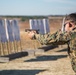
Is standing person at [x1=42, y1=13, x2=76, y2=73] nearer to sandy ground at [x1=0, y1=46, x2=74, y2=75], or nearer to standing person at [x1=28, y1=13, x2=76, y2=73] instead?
standing person at [x1=28, y1=13, x2=76, y2=73]

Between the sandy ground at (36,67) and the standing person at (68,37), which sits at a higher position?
the standing person at (68,37)

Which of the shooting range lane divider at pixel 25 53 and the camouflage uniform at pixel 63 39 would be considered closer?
the camouflage uniform at pixel 63 39

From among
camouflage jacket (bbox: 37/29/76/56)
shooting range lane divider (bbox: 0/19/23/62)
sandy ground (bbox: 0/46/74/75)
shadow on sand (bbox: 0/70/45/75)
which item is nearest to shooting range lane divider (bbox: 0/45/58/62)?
shooting range lane divider (bbox: 0/19/23/62)

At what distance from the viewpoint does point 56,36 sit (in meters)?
4.47

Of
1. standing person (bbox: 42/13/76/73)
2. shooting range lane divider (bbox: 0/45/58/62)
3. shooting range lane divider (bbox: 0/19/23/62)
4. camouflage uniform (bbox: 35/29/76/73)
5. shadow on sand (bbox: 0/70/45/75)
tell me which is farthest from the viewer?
shooting range lane divider (bbox: 0/19/23/62)

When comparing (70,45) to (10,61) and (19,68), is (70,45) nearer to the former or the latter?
(19,68)

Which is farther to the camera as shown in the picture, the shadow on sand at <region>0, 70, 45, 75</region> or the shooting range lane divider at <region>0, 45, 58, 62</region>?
the shooting range lane divider at <region>0, 45, 58, 62</region>

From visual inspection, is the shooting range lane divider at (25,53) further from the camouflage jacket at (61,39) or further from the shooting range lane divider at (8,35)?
the camouflage jacket at (61,39)

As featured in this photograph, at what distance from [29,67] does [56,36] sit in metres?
8.24

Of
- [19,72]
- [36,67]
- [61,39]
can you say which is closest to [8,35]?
[36,67]

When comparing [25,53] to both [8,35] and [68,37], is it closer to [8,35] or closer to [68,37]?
[8,35]

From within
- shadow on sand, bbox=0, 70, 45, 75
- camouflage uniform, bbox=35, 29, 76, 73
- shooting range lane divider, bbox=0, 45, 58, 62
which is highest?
camouflage uniform, bbox=35, 29, 76, 73

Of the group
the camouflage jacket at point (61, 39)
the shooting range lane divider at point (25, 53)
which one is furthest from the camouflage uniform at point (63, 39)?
the shooting range lane divider at point (25, 53)

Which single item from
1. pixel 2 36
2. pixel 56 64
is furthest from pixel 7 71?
pixel 2 36
